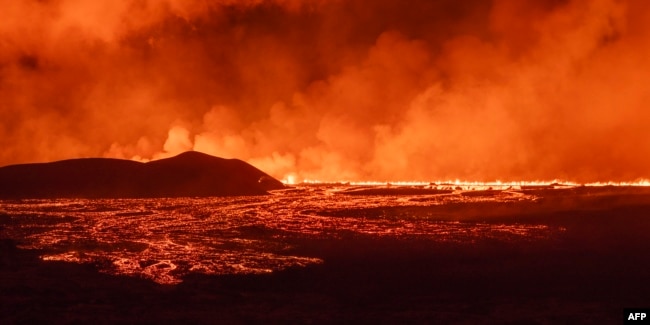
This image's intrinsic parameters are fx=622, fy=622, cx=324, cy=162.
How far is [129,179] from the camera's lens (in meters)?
104

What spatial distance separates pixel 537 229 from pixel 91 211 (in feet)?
Answer: 149

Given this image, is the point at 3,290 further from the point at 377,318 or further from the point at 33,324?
the point at 377,318

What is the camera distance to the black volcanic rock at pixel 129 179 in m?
99.0
